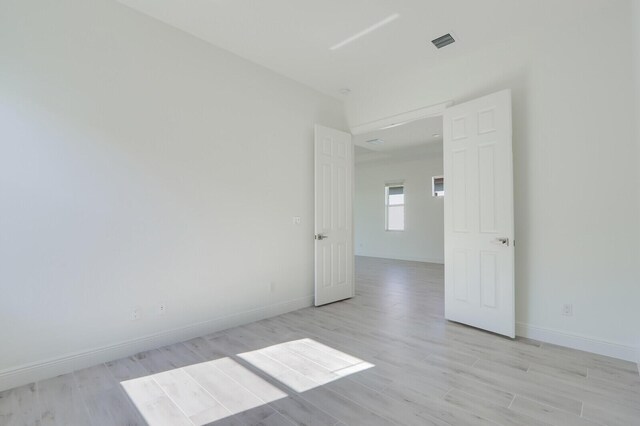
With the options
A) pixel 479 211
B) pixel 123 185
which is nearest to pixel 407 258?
pixel 479 211

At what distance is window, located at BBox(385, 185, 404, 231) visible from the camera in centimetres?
912

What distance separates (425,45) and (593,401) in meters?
3.36

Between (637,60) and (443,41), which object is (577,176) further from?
(443,41)

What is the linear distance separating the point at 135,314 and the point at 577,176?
423 cm

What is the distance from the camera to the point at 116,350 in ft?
8.60

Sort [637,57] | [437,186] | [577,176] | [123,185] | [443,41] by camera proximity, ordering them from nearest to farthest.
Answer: [637,57] → [123,185] → [577,176] → [443,41] → [437,186]

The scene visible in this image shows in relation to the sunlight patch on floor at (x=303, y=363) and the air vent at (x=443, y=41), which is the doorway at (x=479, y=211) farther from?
the sunlight patch on floor at (x=303, y=363)

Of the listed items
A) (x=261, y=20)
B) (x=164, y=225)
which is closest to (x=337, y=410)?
(x=164, y=225)

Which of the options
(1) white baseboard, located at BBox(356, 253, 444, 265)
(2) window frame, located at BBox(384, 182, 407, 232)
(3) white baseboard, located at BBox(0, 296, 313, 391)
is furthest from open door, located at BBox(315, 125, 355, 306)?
(2) window frame, located at BBox(384, 182, 407, 232)

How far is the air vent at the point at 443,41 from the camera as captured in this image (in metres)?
3.11

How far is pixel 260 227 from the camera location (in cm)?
372

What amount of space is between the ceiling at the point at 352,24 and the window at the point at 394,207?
5.76 metres

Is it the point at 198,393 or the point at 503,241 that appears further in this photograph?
the point at 503,241

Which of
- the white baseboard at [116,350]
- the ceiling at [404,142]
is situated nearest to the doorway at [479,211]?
the ceiling at [404,142]
